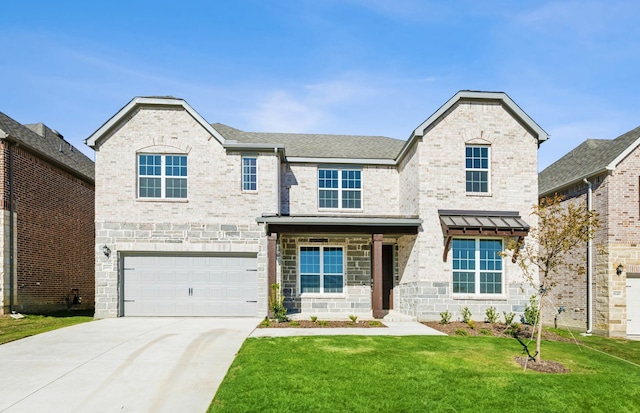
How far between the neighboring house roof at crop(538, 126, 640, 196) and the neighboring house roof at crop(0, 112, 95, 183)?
21.0 metres

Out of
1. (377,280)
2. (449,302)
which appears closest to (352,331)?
(377,280)

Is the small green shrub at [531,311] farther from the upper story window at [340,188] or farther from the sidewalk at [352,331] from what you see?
the upper story window at [340,188]

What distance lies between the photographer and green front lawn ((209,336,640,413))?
23.0ft

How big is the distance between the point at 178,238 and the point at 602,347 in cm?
1388

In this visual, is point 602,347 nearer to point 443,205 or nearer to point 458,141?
point 443,205

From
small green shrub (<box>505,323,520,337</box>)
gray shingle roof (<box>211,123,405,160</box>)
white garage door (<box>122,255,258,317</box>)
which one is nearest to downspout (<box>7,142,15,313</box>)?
white garage door (<box>122,255,258,317</box>)

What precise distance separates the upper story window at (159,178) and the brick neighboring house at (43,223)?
4736 millimetres

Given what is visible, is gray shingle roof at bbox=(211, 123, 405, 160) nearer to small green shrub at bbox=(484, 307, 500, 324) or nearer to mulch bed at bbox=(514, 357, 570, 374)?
small green shrub at bbox=(484, 307, 500, 324)

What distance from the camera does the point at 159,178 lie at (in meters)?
16.6

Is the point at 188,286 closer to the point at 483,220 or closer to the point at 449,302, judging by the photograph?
the point at 449,302

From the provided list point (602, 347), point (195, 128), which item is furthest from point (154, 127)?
point (602, 347)

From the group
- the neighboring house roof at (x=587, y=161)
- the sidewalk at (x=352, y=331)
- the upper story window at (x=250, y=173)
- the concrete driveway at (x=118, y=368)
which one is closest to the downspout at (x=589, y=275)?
the neighboring house roof at (x=587, y=161)

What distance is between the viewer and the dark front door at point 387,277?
61.4 feet

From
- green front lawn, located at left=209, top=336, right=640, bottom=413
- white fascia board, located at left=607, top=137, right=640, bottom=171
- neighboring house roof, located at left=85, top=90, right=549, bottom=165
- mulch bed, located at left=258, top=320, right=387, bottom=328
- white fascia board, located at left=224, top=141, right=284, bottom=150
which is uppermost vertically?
neighboring house roof, located at left=85, top=90, right=549, bottom=165
